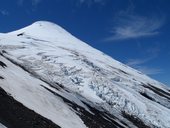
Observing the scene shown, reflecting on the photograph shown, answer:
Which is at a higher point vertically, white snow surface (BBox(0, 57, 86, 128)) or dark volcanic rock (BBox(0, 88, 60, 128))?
white snow surface (BBox(0, 57, 86, 128))

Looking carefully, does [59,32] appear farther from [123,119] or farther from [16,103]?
[16,103]

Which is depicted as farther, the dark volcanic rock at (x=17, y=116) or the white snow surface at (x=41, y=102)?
the white snow surface at (x=41, y=102)

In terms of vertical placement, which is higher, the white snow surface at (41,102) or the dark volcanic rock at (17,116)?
the white snow surface at (41,102)

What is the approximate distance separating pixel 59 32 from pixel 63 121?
154 m

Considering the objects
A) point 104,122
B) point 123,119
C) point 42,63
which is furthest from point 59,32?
point 104,122

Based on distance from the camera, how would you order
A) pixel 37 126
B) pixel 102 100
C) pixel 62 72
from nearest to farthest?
pixel 37 126 < pixel 102 100 < pixel 62 72

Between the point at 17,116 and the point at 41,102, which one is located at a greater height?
the point at 41,102

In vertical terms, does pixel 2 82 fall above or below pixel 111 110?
below

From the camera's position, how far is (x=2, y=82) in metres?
40.8

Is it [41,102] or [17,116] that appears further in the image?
[41,102]

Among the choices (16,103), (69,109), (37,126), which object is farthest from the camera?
(69,109)

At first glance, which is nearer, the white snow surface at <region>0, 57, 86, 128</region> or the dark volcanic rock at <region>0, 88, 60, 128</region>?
the dark volcanic rock at <region>0, 88, 60, 128</region>

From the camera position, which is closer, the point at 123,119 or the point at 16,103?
the point at 16,103

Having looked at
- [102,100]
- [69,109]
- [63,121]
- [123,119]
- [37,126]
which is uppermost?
[102,100]
